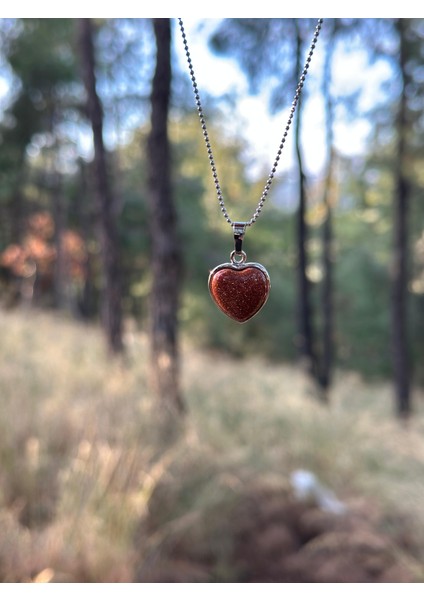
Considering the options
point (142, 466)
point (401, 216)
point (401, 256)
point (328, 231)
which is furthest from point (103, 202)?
point (142, 466)

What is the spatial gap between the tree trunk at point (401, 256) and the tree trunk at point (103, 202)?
141 inches

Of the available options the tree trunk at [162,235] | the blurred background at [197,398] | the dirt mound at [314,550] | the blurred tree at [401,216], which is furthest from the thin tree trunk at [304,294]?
the dirt mound at [314,550]

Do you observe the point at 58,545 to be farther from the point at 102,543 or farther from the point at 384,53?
the point at 384,53

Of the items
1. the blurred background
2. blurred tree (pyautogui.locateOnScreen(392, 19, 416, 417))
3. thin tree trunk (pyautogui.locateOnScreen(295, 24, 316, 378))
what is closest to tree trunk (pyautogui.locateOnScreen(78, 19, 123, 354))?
the blurred background

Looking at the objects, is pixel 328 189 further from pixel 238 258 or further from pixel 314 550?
pixel 238 258

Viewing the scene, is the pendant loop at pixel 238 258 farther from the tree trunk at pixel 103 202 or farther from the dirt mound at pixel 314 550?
the tree trunk at pixel 103 202

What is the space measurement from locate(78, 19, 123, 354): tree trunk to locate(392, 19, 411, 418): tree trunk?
3579 mm

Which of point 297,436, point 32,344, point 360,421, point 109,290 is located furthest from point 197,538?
point 109,290

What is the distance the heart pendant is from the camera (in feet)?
4.31

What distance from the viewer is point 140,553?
2.89 m

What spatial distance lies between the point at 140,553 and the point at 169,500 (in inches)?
15.7

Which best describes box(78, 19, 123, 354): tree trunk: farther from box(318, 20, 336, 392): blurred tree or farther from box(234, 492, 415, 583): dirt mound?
box(234, 492, 415, 583): dirt mound

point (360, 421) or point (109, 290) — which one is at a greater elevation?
point (109, 290)

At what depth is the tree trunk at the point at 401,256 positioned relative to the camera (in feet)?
23.3
